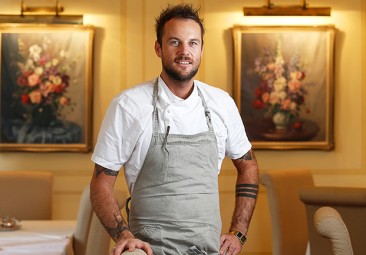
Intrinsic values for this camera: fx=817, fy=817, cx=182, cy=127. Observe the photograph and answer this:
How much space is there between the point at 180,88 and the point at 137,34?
379cm

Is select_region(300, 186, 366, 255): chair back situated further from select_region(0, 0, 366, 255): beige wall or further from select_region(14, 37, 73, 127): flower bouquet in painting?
select_region(14, 37, 73, 127): flower bouquet in painting

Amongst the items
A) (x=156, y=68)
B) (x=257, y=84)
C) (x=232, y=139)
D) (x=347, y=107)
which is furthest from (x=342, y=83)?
(x=232, y=139)

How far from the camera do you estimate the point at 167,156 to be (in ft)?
7.24

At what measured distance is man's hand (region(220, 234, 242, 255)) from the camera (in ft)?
7.65

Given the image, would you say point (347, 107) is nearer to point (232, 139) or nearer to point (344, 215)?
point (344, 215)

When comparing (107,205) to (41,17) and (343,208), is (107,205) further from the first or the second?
(41,17)

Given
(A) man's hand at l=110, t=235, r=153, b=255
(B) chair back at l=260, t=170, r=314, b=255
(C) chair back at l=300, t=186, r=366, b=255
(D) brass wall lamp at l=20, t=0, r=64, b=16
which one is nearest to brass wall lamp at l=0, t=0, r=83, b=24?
(D) brass wall lamp at l=20, t=0, r=64, b=16

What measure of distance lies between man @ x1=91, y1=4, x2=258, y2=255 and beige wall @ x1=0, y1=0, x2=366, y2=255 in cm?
374

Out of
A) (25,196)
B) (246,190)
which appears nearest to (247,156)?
(246,190)

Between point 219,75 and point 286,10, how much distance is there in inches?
26.9

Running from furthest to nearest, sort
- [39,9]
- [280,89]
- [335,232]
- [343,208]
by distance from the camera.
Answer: [280,89], [39,9], [343,208], [335,232]

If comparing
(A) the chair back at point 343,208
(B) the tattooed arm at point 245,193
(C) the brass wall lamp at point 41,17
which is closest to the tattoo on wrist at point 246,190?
(B) the tattooed arm at point 245,193

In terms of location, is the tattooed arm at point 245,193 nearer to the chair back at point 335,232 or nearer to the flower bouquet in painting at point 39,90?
the chair back at point 335,232

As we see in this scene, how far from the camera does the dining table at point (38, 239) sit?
347 centimetres
